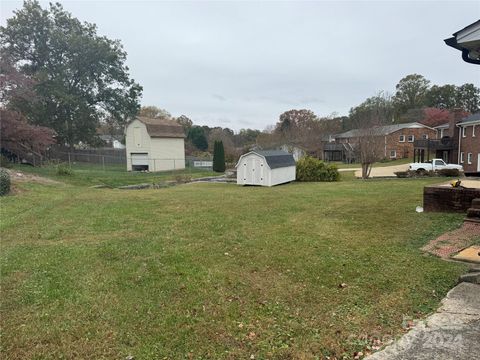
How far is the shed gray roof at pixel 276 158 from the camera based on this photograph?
67.1 feet

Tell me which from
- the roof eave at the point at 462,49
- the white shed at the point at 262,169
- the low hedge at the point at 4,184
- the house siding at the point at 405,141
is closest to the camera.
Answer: the roof eave at the point at 462,49

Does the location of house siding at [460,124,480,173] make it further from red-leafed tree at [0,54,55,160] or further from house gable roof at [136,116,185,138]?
red-leafed tree at [0,54,55,160]

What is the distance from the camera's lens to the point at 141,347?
9.71ft

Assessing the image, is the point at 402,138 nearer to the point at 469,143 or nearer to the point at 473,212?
the point at 469,143

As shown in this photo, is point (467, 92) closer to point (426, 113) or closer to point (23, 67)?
point (426, 113)

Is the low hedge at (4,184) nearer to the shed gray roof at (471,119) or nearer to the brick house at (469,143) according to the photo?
the brick house at (469,143)

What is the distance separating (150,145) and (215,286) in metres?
33.3

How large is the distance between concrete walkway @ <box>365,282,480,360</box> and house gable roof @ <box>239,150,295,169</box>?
16853 mm

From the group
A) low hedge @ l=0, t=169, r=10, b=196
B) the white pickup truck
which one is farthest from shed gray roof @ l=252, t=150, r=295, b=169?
low hedge @ l=0, t=169, r=10, b=196

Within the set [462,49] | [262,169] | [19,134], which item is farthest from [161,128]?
[462,49]

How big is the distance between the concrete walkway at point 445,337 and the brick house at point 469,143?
103 ft

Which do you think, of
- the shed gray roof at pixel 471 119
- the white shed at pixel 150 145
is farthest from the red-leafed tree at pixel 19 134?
the shed gray roof at pixel 471 119

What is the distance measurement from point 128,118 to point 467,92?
56793 millimetres

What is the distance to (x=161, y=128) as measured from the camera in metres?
37.0
